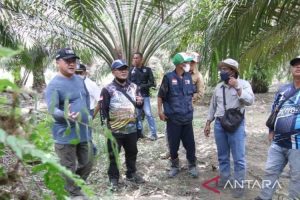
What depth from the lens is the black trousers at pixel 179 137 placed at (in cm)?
547

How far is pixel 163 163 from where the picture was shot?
6285 millimetres

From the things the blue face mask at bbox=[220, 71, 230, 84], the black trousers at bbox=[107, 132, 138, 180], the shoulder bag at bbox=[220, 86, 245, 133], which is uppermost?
the blue face mask at bbox=[220, 71, 230, 84]

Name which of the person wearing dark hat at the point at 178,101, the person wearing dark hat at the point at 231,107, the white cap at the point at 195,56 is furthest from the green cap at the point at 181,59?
the person wearing dark hat at the point at 231,107

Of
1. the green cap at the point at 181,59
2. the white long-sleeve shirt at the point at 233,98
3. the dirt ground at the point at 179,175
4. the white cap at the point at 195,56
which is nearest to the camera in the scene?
the white long-sleeve shirt at the point at 233,98

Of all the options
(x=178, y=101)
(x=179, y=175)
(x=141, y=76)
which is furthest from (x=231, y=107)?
(x=141, y=76)

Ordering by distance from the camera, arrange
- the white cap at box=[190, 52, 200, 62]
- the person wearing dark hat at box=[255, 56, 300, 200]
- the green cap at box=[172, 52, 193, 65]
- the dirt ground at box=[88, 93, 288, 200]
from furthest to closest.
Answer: the white cap at box=[190, 52, 200, 62] → the green cap at box=[172, 52, 193, 65] → the dirt ground at box=[88, 93, 288, 200] → the person wearing dark hat at box=[255, 56, 300, 200]

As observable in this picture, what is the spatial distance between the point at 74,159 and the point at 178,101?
171 cm

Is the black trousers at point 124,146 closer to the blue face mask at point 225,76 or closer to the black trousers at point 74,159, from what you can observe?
the black trousers at point 74,159

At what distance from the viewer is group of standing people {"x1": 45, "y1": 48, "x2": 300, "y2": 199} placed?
413cm

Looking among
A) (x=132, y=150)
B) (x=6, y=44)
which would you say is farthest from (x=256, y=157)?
(x=6, y=44)

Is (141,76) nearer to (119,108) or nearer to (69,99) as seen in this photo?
(119,108)

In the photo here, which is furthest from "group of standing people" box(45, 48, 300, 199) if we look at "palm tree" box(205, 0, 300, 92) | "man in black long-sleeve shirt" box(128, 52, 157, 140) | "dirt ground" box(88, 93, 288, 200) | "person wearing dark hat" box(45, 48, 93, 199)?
"man in black long-sleeve shirt" box(128, 52, 157, 140)

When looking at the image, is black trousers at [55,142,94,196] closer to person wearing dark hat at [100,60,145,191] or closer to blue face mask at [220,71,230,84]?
person wearing dark hat at [100,60,145,191]

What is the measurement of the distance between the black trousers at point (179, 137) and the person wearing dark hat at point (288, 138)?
145cm
